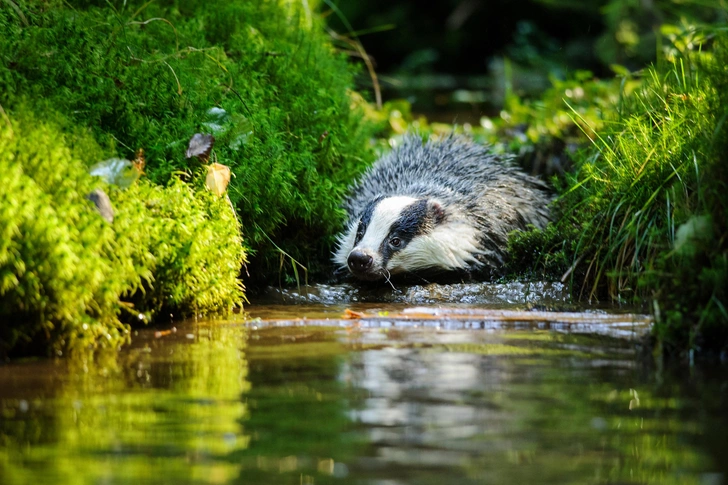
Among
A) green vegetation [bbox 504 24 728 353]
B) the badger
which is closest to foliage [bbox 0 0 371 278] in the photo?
the badger

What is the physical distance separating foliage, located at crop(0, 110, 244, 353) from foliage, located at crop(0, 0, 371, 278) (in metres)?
0.33

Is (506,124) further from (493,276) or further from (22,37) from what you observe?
(22,37)

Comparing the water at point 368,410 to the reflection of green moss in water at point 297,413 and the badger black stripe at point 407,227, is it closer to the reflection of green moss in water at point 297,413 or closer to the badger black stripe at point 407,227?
the reflection of green moss in water at point 297,413

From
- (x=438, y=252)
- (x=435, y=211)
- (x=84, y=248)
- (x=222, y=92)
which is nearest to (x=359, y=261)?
(x=438, y=252)

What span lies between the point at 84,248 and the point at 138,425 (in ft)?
4.45

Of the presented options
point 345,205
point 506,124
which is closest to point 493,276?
point 345,205

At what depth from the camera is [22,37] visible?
210 inches

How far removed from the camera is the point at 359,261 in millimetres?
6262

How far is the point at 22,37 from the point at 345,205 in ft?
8.82

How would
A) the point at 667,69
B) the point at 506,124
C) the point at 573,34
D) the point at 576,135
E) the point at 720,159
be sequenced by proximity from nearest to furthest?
1. the point at 720,159
2. the point at 667,69
3. the point at 576,135
4. the point at 506,124
5. the point at 573,34

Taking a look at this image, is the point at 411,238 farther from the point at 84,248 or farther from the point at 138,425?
the point at 138,425

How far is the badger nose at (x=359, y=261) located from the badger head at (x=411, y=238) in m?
0.16

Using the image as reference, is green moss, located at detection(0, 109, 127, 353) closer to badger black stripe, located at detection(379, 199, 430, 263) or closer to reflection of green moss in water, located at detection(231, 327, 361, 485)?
reflection of green moss in water, located at detection(231, 327, 361, 485)

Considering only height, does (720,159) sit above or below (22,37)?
below
